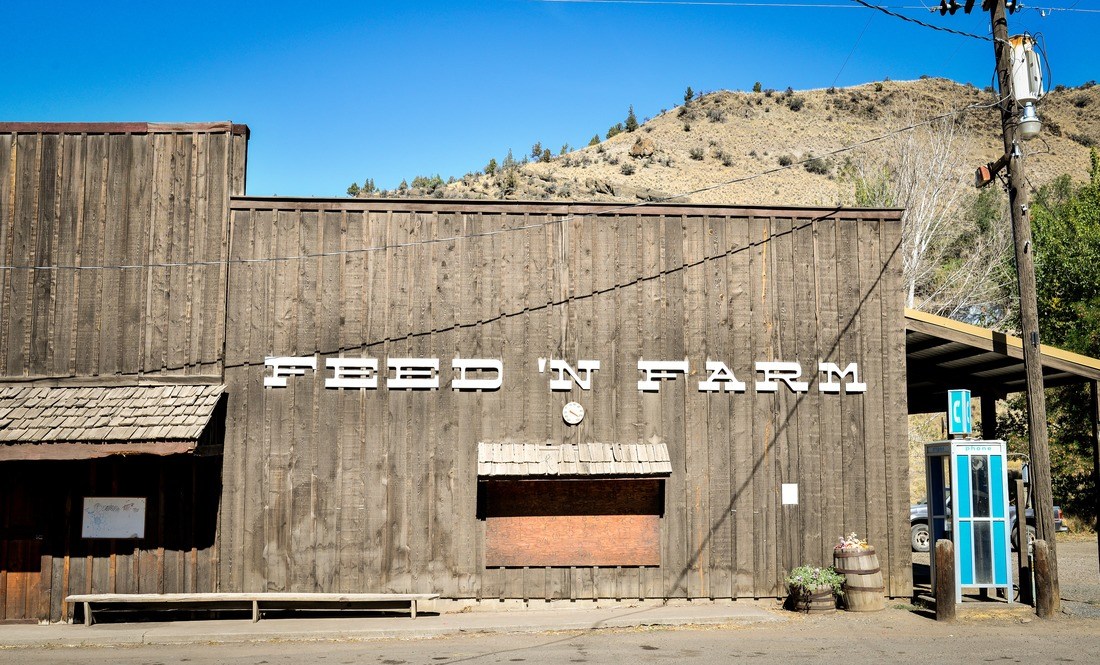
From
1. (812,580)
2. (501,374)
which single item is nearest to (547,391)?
(501,374)

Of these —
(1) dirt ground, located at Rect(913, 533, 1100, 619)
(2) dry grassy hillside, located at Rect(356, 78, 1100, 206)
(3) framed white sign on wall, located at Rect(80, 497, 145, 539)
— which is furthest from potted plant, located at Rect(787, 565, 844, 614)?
(2) dry grassy hillside, located at Rect(356, 78, 1100, 206)

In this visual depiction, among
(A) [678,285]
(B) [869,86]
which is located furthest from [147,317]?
(B) [869,86]

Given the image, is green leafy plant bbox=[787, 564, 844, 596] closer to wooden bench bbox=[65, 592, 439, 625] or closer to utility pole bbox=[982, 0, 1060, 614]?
utility pole bbox=[982, 0, 1060, 614]

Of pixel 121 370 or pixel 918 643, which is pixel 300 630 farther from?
pixel 918 643

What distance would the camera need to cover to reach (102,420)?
11992 millimetres

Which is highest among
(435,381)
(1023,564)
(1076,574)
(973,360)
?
(973,360)

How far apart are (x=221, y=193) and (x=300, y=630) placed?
6.63 metres

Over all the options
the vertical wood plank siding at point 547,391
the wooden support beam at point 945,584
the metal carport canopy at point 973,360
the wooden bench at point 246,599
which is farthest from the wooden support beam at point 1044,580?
the wooden bench at point 246,599

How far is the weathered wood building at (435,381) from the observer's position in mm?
12852

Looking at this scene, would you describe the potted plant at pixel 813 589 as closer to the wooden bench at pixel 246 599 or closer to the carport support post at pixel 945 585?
the carport support post at pixel 945 585

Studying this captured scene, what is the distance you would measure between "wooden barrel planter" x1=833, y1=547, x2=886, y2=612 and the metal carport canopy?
368 cm

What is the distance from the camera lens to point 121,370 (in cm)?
1312

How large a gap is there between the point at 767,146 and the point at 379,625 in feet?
210

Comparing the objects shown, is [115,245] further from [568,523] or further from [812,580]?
[812,580]
